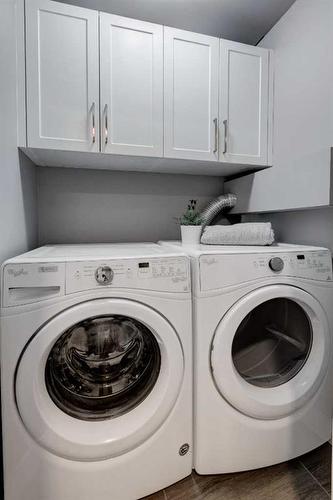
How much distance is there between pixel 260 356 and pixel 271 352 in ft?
0.20

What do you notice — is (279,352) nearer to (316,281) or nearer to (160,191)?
(316,281)

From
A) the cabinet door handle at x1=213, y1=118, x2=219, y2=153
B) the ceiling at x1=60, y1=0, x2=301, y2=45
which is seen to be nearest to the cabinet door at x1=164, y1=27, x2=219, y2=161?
the cabinet door handle at x1=213, y1=118, x2=219, y2=153

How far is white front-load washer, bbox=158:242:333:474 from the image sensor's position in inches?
44.0

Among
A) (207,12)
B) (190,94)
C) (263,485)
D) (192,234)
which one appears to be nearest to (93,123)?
(190,94)

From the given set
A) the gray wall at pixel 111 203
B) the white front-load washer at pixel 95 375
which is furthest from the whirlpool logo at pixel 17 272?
the gray wall at pixel 111 203

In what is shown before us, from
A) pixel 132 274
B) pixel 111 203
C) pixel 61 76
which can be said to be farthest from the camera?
pixel 111 203

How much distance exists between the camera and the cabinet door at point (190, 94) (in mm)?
1510

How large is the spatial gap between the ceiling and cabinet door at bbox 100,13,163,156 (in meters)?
0.18

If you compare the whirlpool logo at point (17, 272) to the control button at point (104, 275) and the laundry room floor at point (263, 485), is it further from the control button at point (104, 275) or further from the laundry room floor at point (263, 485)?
the laundry room floor at point (263, 485)

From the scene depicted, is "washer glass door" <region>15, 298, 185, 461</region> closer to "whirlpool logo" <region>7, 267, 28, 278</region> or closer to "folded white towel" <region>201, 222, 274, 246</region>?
"whirlpool logo" <region>7, 267, 28, 278</region>

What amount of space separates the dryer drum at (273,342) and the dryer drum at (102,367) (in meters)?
0.44

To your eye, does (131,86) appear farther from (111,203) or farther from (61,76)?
(111,203)

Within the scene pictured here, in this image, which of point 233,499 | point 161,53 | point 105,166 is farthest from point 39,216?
point 233,499

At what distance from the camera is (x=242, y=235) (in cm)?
147
